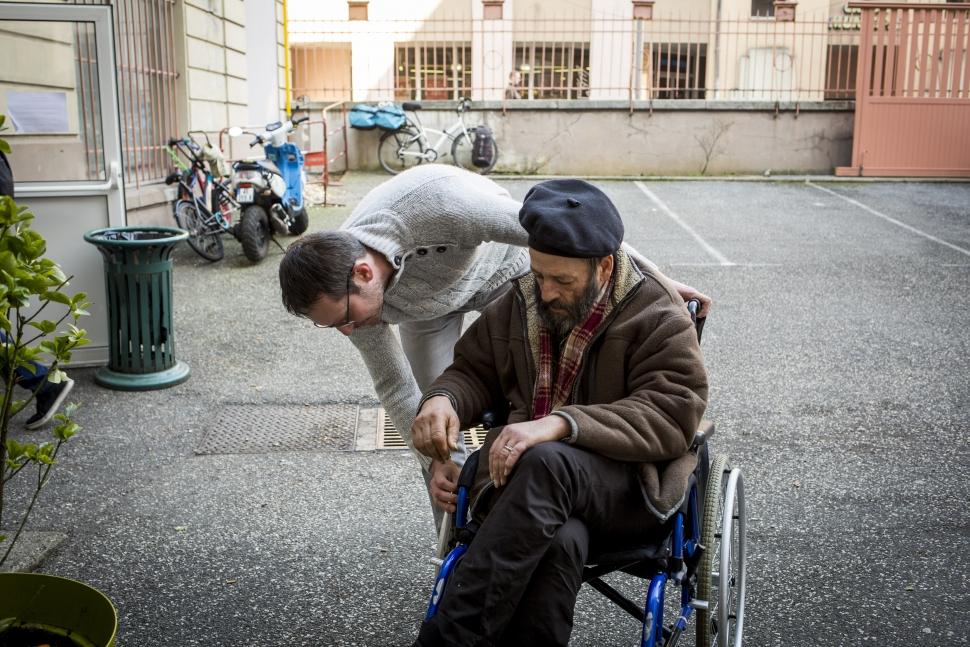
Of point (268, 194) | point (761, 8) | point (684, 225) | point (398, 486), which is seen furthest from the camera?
point (761, 8)

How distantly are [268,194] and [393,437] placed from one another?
16.6 feet

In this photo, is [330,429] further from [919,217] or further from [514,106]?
[514,106]

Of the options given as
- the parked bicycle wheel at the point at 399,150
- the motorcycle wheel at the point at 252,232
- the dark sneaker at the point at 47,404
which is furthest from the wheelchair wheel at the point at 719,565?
the parked bicycle wheel at the point at 399,150

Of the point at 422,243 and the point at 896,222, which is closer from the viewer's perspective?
the point at 422,243

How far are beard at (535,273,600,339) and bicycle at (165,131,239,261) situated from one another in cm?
696

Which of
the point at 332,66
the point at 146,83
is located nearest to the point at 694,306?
the point at 146,83

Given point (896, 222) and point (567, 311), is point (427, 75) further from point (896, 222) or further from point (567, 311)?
point (567, 311)

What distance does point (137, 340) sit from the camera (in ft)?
19.1

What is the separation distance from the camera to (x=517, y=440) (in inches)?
96.6

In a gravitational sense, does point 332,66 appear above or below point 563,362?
above

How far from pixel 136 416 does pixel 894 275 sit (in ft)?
22.4

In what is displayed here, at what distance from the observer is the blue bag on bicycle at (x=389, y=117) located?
16.3 metres

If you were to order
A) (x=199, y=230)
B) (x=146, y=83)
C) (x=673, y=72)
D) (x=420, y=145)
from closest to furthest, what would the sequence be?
(x=199, y=230) → (x=146, y=83) → (x=420, y=145) → (x=673, y=72)

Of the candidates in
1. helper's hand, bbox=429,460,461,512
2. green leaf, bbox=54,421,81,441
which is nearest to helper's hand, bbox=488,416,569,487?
helper's hand, bbox=429,460,461,512
